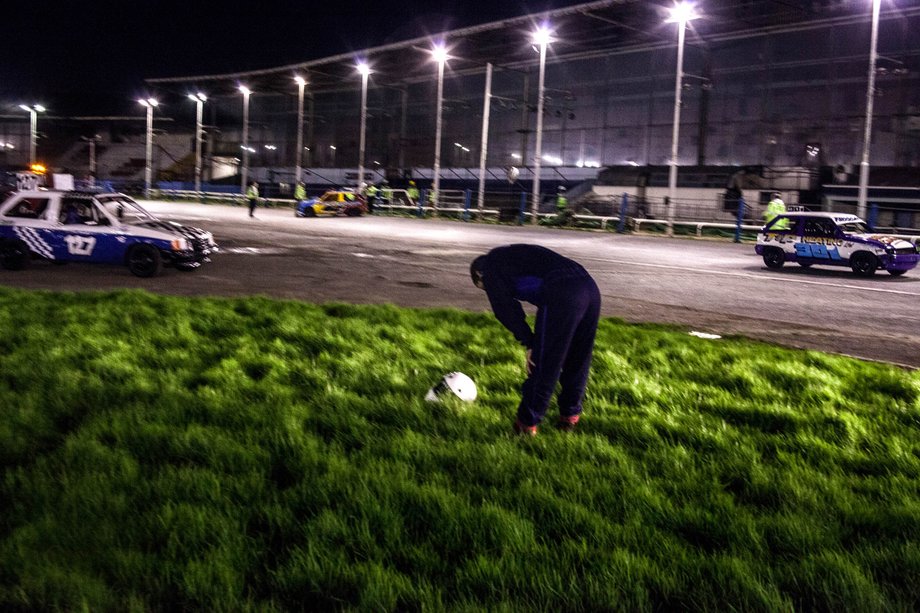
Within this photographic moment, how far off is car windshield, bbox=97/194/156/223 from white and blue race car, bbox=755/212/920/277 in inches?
518

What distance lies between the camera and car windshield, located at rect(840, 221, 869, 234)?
16.9 m

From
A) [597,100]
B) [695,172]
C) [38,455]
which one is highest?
[597,100]

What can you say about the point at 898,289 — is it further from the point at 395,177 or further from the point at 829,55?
the point at 395,177

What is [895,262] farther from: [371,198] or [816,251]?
[371,198]

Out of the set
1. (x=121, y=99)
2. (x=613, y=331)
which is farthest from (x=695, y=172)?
(x=121, y=99)

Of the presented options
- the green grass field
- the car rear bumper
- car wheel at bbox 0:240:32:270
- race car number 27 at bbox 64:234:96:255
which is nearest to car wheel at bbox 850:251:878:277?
the car rear bumper

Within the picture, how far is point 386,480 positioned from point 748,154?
4275 centimetres

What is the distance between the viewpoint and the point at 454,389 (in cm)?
542

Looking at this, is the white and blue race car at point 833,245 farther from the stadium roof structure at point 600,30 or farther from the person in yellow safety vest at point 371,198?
the person in yellow safety vest at point 371,198

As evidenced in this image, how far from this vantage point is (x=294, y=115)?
234 feet

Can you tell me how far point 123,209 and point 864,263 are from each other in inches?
573

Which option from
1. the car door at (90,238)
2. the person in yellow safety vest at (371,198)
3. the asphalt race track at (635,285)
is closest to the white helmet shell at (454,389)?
the asphalt race track at (635,285)

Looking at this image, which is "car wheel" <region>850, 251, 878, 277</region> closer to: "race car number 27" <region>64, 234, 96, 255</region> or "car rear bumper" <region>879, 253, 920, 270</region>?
"car rear bumper" <region>879, 253, 920, 270</region>

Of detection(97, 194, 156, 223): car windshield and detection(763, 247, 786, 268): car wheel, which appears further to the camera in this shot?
detection(763, 247, 786, 268): car wheel
